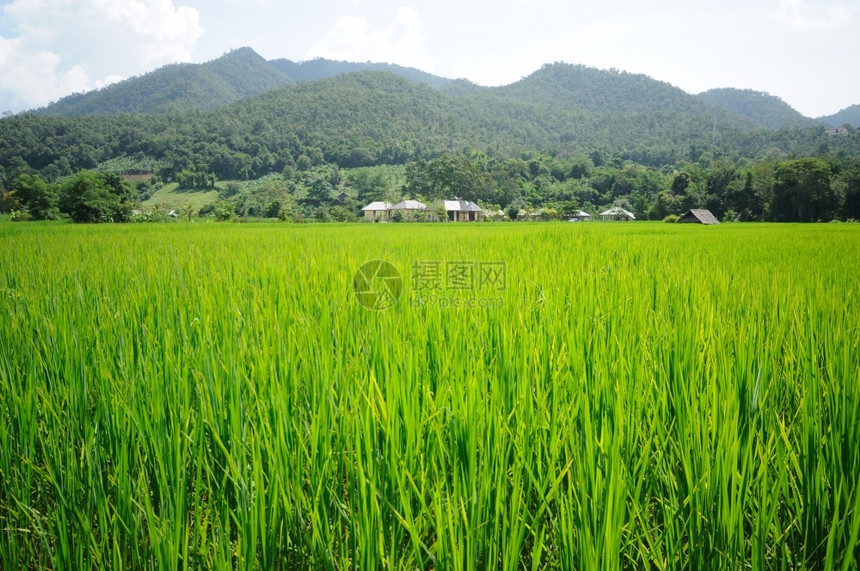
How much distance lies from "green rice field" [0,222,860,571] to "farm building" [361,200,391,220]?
54.7 metres

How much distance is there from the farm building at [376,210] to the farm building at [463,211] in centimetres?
778

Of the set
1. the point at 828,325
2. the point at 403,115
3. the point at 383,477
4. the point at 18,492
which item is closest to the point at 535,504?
the point at 383,477

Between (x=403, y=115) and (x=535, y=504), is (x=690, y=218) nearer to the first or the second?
(x=535, y=504)

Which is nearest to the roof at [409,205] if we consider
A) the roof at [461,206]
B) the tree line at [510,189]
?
the tree line at [510,189]

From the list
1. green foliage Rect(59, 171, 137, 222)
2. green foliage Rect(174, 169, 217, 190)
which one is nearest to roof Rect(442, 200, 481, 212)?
green foliage Rect(174, 169, 217, 190)

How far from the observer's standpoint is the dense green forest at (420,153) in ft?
127

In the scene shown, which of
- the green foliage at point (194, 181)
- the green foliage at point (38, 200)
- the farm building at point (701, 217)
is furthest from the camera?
the green foliage at point (194, 181)

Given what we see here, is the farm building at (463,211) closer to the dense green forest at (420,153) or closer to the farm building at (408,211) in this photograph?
the farm building at (408,211)

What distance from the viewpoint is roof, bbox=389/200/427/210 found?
5506 centimetres

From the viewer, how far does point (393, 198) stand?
59.4m

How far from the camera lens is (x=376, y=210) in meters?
57.2

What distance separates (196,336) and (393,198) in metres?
59.0

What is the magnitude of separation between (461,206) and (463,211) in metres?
1.03

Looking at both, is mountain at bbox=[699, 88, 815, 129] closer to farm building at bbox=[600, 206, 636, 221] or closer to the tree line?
the tree line
